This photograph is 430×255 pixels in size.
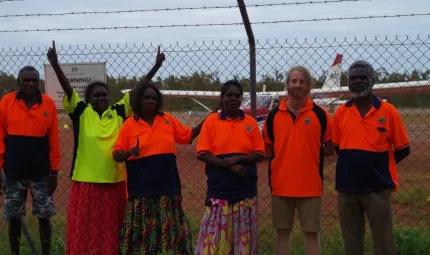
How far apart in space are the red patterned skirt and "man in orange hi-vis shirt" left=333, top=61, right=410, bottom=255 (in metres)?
1.80

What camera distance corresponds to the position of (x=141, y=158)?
4918 millimetres

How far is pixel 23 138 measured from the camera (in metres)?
5.32

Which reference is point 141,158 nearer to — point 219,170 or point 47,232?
point 219,170

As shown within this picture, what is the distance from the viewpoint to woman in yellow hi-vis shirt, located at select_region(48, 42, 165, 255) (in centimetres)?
509

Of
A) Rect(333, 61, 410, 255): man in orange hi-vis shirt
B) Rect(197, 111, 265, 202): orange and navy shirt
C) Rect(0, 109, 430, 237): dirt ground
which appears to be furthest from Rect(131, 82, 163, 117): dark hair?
Rect(0, 109, 430, 237): dirt ground

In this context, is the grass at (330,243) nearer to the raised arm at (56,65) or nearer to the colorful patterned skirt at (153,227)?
the colorful patterned skirt at (153,227)

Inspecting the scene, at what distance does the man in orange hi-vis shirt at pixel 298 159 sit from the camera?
4727mm

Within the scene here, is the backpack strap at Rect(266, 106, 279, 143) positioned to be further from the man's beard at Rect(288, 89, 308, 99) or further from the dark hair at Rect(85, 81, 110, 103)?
the dark hair at Rect(85, 81, 110, 103)

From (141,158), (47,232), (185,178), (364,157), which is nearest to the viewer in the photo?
(364,157)

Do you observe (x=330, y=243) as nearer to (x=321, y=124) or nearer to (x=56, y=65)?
(x=321, y=124)

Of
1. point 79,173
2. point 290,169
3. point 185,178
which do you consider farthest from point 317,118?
point 185,178

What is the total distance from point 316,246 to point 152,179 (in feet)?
4.37

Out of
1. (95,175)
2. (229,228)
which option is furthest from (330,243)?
(95,175)

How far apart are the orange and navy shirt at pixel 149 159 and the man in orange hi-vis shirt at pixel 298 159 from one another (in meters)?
0.79
